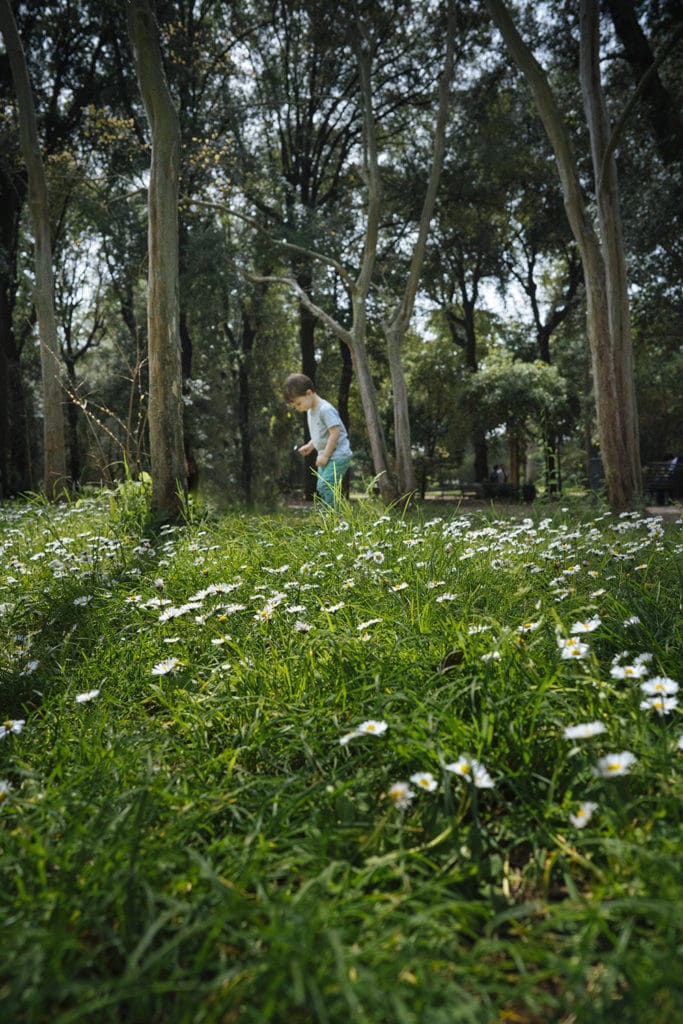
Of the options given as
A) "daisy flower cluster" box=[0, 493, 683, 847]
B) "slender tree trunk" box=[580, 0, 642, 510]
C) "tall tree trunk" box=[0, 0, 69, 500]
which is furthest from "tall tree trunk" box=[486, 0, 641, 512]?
"tall tree trunk" box=[0, 0, 69, 500]

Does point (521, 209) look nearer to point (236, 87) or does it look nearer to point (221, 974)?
point (236, 87)

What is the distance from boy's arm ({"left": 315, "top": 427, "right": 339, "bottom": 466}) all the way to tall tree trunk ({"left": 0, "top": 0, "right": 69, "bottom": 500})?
18.9ft

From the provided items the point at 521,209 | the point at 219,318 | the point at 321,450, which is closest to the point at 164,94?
the point at 321,450

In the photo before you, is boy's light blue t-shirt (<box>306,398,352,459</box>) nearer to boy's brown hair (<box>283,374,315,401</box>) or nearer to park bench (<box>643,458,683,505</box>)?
boy's brown hair (<box>283,374,315,401</box>)

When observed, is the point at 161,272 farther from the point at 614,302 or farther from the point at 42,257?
the point at 614,302

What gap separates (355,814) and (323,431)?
15.9ft

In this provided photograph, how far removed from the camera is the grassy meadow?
3.58 feet

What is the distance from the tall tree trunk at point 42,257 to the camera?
9883 mm

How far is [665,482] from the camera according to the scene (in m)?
14.8

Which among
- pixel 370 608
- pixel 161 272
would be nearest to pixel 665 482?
pixel 161 272

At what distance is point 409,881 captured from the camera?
1.39 m

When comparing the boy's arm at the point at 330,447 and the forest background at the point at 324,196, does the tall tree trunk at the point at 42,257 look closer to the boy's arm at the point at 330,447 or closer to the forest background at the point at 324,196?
the forest background at the point at 324,196

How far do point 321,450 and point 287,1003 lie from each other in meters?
5.33

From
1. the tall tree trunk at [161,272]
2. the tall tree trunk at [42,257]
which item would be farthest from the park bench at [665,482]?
the tall tree trunk at [42,257]
